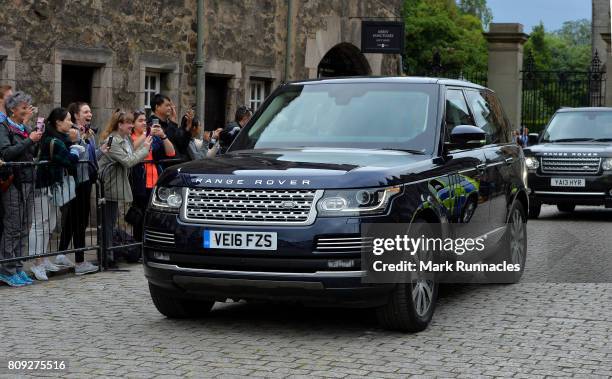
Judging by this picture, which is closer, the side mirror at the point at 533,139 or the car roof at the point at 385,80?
the car roof at the point at 385,80

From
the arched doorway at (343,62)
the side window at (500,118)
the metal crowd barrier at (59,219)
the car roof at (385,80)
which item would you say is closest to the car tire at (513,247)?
the side window at (500,118)

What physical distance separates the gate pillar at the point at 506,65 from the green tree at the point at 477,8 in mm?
102021

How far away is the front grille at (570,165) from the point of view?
18.5 meters

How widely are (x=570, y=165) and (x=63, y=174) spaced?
33.0 feet

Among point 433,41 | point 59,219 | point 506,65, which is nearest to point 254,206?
point 59,219

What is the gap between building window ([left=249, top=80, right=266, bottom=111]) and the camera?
2361cm

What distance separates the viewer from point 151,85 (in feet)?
65.4

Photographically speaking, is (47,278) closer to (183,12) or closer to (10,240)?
(10,240)

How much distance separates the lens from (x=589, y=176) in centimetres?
1856

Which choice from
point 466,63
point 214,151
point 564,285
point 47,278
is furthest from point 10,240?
point 466,63

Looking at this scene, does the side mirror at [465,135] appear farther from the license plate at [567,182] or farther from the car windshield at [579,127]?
the car windshield at [579,127]

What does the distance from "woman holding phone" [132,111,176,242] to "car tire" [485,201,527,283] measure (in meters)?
3.97

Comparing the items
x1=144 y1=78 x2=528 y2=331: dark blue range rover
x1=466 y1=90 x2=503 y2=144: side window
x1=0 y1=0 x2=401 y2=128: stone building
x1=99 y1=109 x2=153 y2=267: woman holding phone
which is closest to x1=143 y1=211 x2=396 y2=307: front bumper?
x1=144 y1=78 x2=528 y2=331: dark blue range rover

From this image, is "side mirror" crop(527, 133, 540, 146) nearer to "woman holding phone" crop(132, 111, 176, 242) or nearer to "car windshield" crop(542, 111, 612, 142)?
"car windshield" crop(542, 111, 612, 142)
